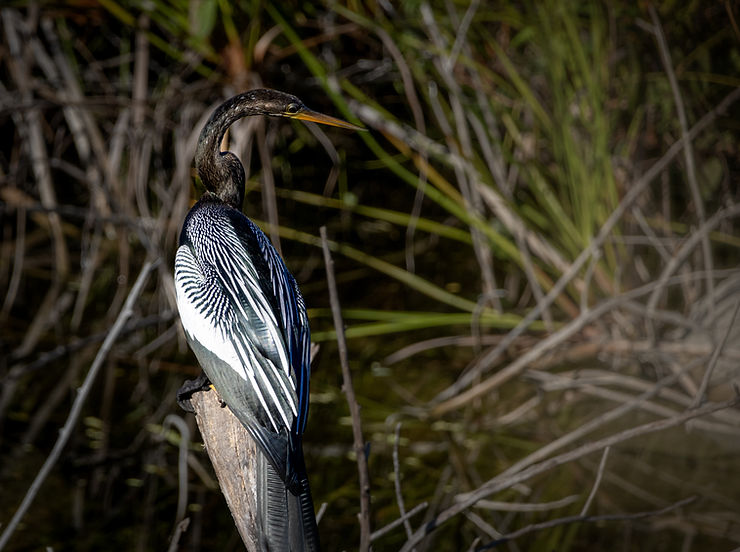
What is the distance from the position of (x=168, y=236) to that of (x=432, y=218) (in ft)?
8.52

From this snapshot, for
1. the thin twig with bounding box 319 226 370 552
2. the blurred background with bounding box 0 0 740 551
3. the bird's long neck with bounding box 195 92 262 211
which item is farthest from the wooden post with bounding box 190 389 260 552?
the blurred background with bounding box 0 0 740 551

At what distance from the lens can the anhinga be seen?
1.64 metres

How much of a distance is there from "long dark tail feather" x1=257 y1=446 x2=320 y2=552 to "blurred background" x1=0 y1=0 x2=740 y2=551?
4.23 ft

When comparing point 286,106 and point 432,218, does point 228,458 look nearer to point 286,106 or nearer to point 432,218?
point 286,106

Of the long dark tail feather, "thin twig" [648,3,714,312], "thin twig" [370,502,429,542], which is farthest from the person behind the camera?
"thin twig" [648,3,714,312]

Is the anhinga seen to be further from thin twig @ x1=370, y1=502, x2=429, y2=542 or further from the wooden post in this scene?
thin twig @ x1=370, y1=502, x2=429, y2=542

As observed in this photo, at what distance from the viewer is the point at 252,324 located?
1777mm

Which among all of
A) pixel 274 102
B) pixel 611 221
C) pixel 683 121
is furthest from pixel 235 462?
pixel 611 221

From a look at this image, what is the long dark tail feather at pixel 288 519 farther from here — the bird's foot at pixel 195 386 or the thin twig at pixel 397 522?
the bird's foot at pixel 195 386

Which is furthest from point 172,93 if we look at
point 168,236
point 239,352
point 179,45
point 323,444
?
point 239,352

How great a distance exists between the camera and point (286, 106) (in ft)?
6.48

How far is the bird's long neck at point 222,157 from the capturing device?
1964 mm

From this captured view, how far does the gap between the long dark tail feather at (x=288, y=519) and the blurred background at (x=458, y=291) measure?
4.23 ft

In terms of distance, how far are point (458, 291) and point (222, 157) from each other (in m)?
3.45
